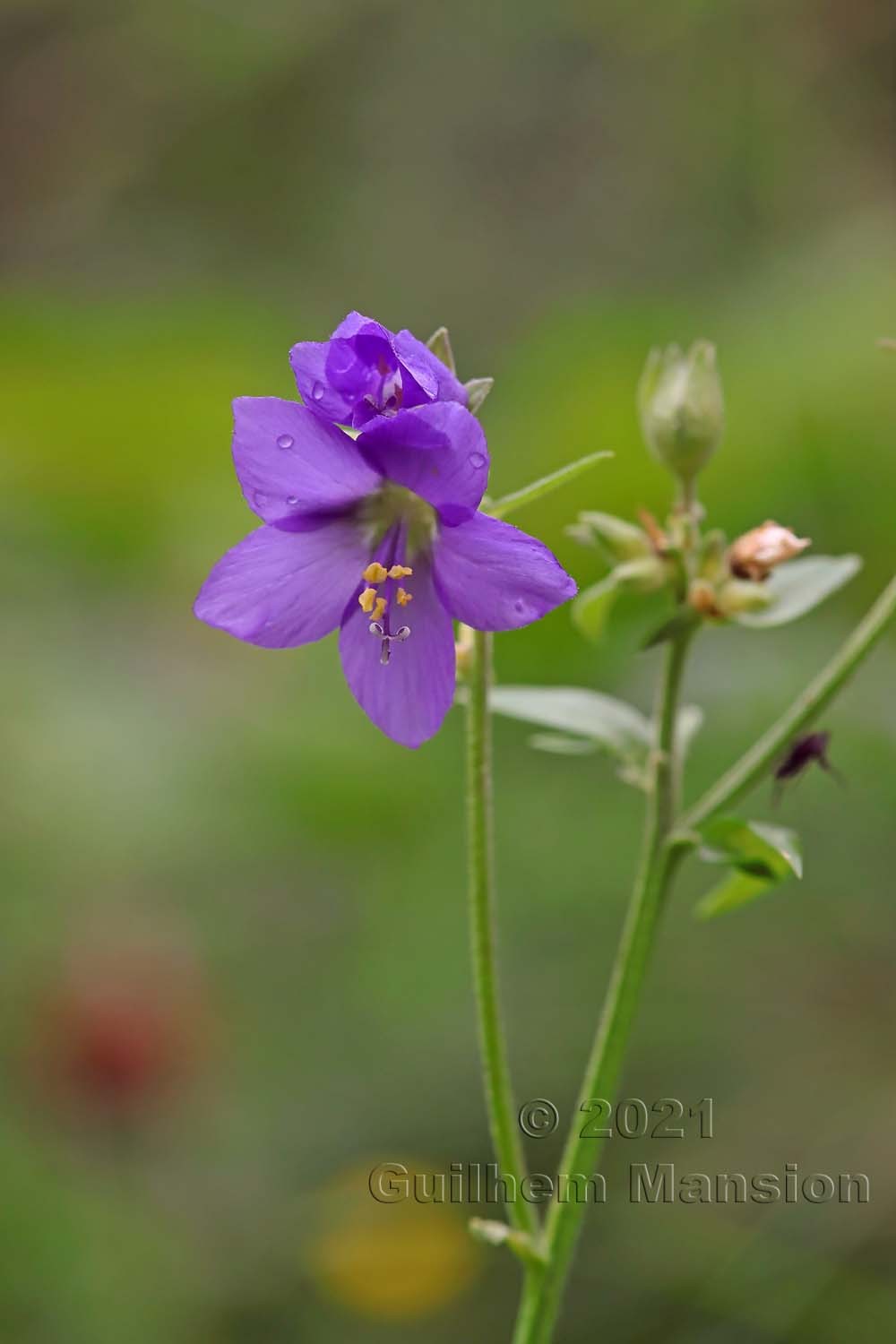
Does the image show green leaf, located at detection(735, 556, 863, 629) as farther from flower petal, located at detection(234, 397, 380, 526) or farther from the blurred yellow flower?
the blurred yellow flower

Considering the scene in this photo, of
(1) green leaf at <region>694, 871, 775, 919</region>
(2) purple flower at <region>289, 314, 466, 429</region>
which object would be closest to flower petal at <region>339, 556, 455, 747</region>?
(2) purple flower at <region>289, 314, 466, 429</region>

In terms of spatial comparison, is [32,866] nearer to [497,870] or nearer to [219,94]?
[497,870]

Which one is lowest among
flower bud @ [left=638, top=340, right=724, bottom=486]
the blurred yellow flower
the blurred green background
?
the blurred yellow flower

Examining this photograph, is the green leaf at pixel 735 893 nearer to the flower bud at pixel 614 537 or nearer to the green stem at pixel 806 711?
the green stem at pixel 806 711

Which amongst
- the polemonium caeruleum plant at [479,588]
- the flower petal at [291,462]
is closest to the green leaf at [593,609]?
the polemonium caeruleum plant at [479,588]

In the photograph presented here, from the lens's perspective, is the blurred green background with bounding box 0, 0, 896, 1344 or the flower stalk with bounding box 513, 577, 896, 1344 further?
the blurred green background with bounding box 0, 0, 896, 1344

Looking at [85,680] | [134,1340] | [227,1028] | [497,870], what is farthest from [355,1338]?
[85,680]
